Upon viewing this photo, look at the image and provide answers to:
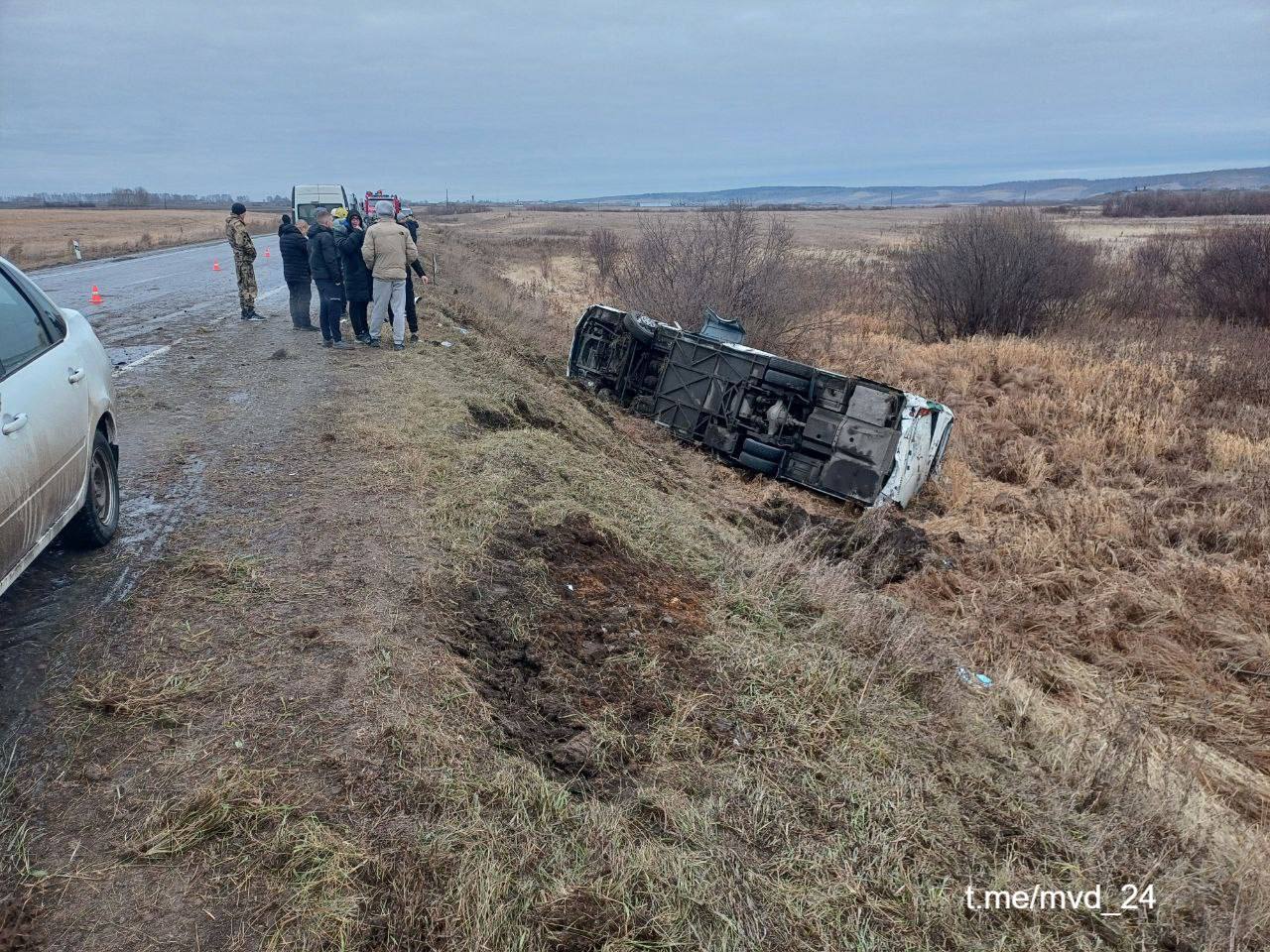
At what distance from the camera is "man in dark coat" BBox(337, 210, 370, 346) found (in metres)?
9.92

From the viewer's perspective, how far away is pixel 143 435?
6.68m

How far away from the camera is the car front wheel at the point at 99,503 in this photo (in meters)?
4.34

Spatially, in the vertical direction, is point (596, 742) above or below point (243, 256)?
below

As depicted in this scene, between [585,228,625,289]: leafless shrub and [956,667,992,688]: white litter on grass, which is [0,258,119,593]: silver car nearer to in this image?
[956,667,992,688]: white litter on grass

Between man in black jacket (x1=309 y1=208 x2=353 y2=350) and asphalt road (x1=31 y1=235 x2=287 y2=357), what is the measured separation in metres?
2.22

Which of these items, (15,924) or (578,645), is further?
(578,645)

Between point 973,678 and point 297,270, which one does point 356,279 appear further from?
point 973,678

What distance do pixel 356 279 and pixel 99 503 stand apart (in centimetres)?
629

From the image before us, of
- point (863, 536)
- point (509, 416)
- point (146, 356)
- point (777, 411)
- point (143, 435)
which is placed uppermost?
point (146, 356)

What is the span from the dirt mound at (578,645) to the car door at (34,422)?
1.94 metres

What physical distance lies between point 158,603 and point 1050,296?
21527 mm

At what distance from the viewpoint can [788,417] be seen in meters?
10.3

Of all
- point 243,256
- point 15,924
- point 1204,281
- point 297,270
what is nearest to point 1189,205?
point 1204,281

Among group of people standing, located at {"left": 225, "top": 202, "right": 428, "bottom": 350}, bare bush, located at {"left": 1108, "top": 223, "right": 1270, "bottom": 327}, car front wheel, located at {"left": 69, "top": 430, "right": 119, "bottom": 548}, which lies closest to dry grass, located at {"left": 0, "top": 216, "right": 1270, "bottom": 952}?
car front wheel, located at {"left": 69, "top": 430, "right": 119, "bottom": 548}
